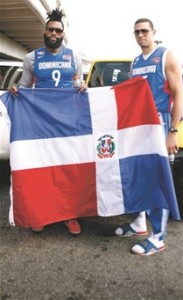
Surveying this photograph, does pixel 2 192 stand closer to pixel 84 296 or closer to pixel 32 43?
pixel 84 296

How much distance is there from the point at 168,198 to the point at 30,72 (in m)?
1.82

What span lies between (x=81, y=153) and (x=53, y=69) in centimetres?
90

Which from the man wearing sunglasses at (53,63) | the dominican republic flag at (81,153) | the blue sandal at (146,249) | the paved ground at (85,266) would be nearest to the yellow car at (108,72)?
the man wearing sunglasses at (53,63)

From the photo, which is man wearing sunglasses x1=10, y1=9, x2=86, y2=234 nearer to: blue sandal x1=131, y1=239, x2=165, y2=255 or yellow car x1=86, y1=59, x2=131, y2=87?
blue sandal x1=131, y1=239, x2=165, y2=255

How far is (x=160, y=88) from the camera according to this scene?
9.92 ft

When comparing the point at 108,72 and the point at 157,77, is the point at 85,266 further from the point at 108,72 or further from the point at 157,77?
the point at 108,72

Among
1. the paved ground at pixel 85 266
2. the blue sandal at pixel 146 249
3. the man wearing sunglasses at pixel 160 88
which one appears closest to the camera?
the paved ground at pixel 85 266

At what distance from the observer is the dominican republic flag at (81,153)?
3.04 meters

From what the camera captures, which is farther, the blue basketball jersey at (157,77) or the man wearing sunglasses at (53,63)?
the man wearing sunglasses at (53,63)

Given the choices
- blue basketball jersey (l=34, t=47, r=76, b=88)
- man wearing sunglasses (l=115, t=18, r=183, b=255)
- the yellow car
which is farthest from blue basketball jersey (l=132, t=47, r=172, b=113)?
the yellow car

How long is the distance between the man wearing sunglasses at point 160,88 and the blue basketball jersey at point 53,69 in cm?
74

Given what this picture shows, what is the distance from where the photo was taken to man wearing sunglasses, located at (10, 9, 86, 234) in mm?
3459

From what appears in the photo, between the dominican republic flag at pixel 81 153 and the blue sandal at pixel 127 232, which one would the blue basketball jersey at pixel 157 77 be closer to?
the dominican republic flag at pixel 81 153

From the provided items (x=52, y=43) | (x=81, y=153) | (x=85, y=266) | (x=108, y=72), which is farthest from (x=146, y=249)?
(x=108, y=72)
